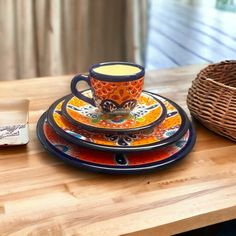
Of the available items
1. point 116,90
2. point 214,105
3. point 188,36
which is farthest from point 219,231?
point 188,36

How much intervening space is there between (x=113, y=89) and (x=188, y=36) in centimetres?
192

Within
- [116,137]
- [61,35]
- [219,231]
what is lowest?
[219,231]

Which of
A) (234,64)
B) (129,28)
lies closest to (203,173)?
(234,64)

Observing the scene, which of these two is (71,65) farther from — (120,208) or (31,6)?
(120,208)

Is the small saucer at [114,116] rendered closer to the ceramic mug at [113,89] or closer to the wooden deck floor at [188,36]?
the ceramic mug at [113,89]

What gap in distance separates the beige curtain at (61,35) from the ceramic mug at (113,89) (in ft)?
4.37

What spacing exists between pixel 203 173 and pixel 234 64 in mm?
346

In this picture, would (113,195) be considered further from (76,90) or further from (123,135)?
(76,90)

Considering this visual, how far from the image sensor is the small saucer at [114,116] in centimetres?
69

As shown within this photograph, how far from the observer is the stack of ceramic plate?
652 mm

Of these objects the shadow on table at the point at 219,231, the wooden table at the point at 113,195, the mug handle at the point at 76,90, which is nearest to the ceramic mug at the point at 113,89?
the mug handle at the point at 76,90

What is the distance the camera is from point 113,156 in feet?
2.19

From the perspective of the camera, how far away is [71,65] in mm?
2166

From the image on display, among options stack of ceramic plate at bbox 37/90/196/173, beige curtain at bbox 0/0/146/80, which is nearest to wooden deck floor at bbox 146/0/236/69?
beige curtain at bbox 0/0/146/80
